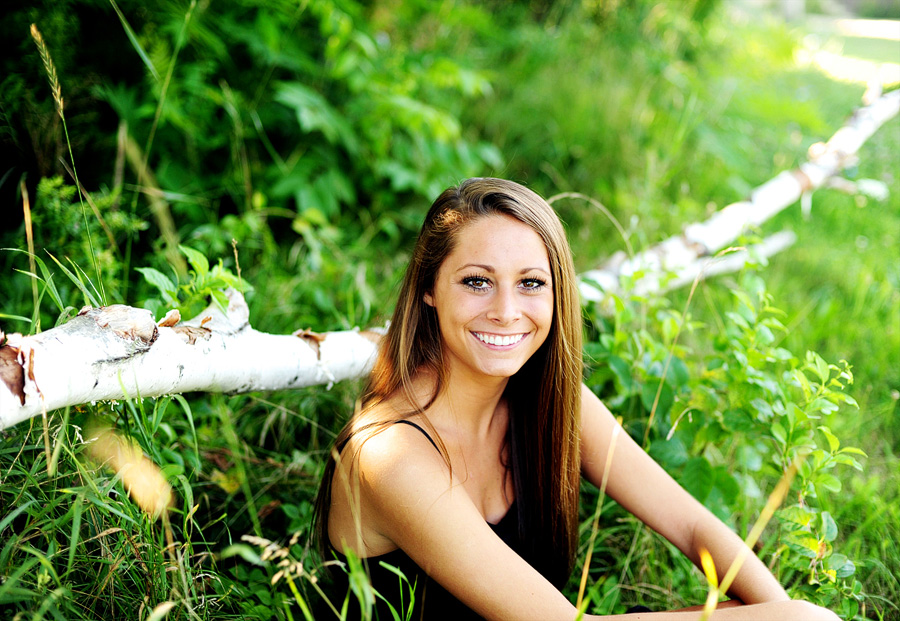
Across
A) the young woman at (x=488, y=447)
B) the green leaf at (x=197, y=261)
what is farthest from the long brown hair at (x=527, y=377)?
the green leaf at (x=197, y=261)

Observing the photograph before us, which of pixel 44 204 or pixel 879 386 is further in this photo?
pixel 879 386

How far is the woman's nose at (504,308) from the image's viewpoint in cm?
170

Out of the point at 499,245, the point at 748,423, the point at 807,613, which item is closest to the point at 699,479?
the point at 748,423

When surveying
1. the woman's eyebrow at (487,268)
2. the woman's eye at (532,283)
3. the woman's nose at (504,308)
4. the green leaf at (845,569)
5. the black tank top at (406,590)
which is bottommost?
the black tank top at (406,590)

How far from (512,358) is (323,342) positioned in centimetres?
76

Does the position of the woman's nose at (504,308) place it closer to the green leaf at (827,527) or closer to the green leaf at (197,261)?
the green leaf at (197,261)

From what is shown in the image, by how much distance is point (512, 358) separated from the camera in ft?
5.73

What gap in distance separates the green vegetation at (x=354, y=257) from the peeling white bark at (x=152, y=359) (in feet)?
0.39

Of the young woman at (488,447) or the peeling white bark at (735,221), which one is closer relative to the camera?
the young woman at (488,447)

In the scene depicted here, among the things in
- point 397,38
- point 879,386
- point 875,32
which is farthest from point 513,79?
point 875,32

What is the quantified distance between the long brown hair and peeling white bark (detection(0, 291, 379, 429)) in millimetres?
329

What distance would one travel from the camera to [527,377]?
6.64 feet

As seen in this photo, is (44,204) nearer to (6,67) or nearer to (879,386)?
(6,67)

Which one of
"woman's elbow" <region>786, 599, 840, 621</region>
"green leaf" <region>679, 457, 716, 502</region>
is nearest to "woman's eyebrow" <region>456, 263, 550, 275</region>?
"green leaf" <region>679, 457, 716, 502</region>
